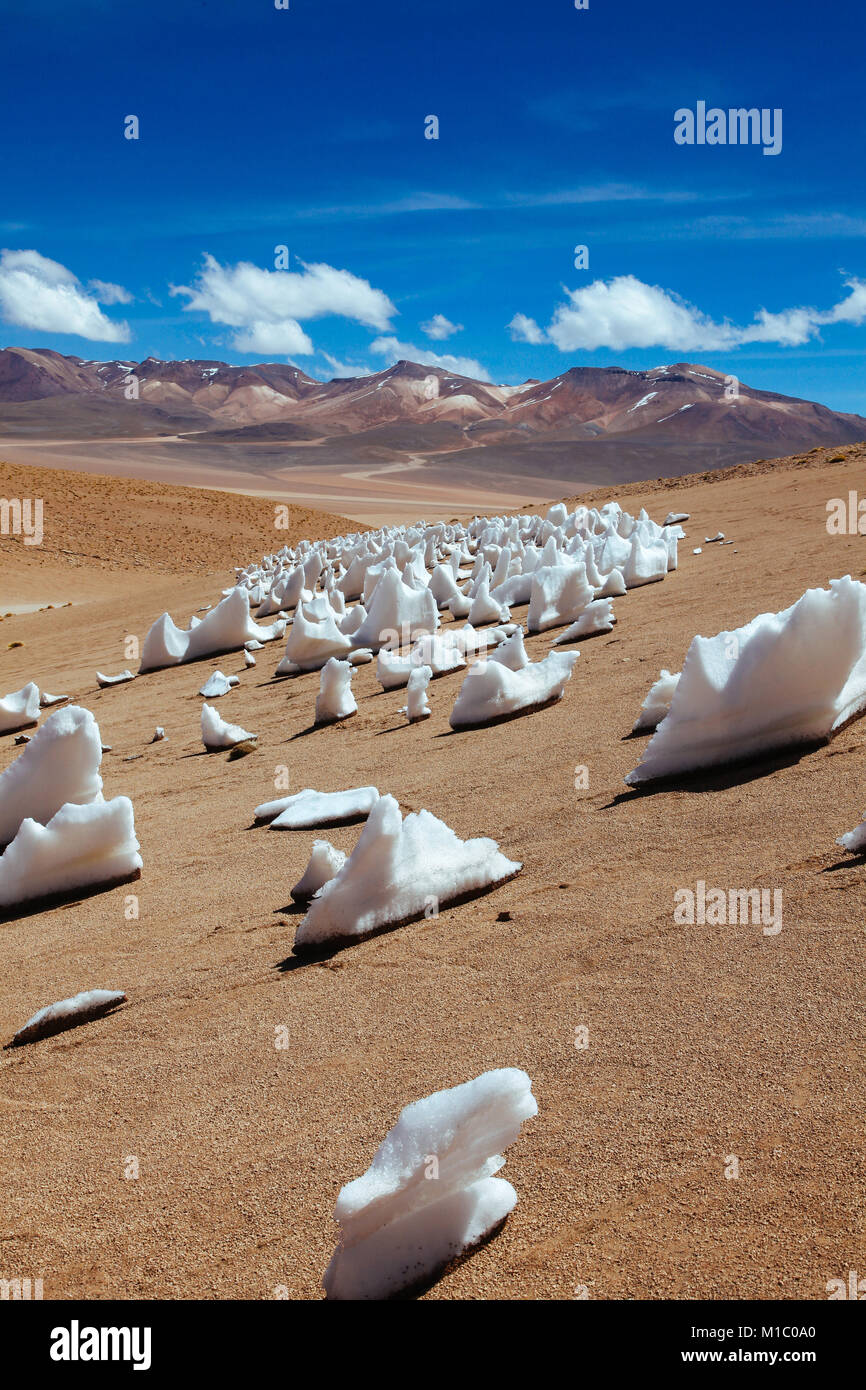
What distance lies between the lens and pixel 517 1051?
79.3 inches

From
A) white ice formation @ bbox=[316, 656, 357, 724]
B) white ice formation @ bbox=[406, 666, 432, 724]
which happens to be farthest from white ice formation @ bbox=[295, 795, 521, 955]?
white ice formation @ bbox=[316, 656, 357, 724]

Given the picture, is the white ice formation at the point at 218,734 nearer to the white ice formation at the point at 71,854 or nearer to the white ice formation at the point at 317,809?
the white ice formation at the point at 317,809

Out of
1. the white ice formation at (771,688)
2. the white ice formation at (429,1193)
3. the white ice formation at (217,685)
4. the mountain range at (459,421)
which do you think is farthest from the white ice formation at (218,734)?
the mountain range at (459,421)

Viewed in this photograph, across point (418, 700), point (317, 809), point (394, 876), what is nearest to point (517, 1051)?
point (394, 876)

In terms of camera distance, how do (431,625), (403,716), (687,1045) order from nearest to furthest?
(687,1045), (403,716), (431,625)

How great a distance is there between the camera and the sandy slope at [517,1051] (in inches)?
61.2

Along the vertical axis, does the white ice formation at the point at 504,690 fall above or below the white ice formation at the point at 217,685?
above

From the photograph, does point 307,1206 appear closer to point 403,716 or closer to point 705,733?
point 705,733

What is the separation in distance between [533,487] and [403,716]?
95.6 meters

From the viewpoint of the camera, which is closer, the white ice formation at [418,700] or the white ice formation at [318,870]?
the white ice formation at [318,870]

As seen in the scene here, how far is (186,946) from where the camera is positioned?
9.41 ft

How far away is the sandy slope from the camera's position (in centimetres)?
155

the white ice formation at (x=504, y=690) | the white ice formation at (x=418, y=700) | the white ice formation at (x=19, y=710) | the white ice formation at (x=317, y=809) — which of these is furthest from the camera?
the white ice formation at (x=19, y=710)
